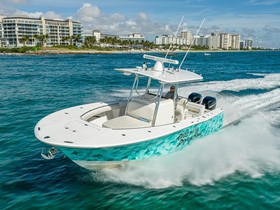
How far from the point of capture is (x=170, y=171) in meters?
8.07

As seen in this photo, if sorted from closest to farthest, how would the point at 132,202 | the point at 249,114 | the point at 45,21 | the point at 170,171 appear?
the point at 132,202 → the point at 170,171 → the point at 249,114 → the point at 45,21

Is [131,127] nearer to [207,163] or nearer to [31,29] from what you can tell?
[207,163]

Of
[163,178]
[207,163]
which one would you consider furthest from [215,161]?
[163,178]

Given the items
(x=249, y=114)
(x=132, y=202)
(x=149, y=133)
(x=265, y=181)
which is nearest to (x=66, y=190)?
(x=132, y=202)

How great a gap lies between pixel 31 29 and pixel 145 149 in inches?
6575

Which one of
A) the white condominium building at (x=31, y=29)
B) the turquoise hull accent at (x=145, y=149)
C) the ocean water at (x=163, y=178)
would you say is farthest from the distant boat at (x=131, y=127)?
the white condominium building at (x=31, y=29)

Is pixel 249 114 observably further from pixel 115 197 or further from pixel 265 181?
pixel 115 197

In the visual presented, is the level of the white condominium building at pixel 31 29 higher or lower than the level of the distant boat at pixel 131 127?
higher

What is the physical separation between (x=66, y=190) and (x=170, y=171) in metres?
3.03

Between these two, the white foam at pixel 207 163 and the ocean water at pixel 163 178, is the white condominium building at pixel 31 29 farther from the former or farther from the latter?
the white foam at pixel 207 163

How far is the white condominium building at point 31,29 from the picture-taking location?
149 metres

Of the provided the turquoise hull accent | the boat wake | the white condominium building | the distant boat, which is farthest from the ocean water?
the white condominium building

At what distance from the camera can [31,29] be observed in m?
156

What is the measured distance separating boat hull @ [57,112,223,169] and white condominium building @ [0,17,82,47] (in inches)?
5551
